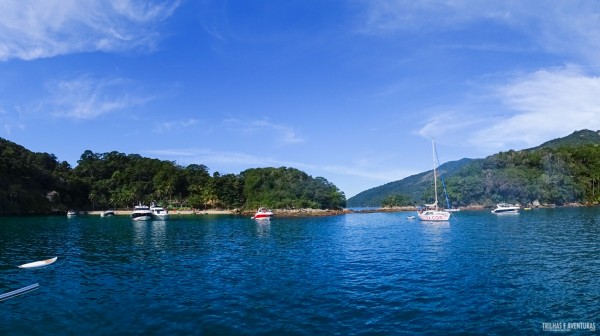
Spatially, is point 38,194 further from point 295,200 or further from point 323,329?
point 323,329

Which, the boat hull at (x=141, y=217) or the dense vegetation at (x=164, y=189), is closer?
the boat hull at (x=141, y=217)

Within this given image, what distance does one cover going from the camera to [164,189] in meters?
190

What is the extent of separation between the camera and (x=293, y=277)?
29.8 m

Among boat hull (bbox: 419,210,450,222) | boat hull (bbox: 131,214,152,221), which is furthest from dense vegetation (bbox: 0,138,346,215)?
boat hull (bbox: 419,210,450,222)

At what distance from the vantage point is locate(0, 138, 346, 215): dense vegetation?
Result: 16438 centimetres

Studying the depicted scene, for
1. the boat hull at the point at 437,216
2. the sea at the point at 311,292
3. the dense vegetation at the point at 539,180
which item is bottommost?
the sea at the point at 311,292

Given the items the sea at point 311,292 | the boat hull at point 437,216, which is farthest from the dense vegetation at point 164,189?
the sea at point 311,292

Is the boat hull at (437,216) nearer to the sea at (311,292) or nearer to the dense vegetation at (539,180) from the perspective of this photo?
the sea at (311,292)

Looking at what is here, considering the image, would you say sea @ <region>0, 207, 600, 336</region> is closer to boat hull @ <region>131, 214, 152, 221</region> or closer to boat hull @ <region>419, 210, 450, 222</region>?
boat hull @ <region>419, 210, 450, 222</region>

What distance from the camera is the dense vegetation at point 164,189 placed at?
164375 millimetres

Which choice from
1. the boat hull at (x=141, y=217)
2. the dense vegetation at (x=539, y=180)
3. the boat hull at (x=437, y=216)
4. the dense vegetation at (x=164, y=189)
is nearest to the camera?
the boat hull at (x=437, y=216)

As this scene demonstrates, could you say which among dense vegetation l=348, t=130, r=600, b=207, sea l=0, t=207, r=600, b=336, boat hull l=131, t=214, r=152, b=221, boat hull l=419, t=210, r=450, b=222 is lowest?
sea l=0, t=207, r=600, b=336

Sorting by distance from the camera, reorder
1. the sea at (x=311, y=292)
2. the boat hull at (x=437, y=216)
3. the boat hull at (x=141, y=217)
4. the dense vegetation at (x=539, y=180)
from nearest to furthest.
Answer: the sea at (x=311, y=292)
the boat hull at (x=437, y=216)
the boat hull at (x=141, y=217)
the dense vegetation at (x=539, y=180)

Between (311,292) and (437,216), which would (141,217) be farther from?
(311,292)
